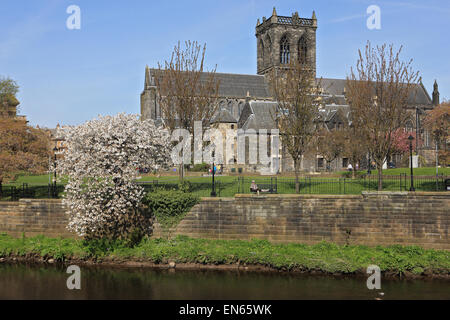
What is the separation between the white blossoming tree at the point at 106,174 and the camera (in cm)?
2444

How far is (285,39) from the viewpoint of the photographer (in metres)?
92.9

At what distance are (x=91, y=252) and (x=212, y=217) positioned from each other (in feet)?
22.3

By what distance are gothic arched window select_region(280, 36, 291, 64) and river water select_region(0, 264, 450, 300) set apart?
74.4m

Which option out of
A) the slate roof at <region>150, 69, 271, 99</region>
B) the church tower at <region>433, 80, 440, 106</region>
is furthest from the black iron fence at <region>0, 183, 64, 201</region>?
the church tower at <region>433, 80, 440, 106</region>

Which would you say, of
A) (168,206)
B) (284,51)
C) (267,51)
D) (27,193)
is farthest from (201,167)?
(267,51)

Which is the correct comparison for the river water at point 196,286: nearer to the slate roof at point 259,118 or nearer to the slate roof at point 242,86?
the slate roof at point 259,118

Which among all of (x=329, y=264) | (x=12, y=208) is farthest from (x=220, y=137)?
(x=329, y=264)

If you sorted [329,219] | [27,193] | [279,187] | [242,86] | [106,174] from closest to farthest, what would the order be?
[106,174] < [329,219] < [27,193] < [279,187] < [242,86]

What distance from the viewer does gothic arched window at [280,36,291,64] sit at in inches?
3622

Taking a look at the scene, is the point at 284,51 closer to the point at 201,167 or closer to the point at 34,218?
the point at 201,167

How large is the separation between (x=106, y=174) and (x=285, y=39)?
74983mm

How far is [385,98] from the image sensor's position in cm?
3278

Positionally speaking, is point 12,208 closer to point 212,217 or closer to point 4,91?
point 212,217

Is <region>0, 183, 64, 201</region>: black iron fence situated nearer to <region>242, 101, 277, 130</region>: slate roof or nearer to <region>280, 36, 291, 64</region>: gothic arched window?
<region>242, 101, 277, 130</region>: slate roof
